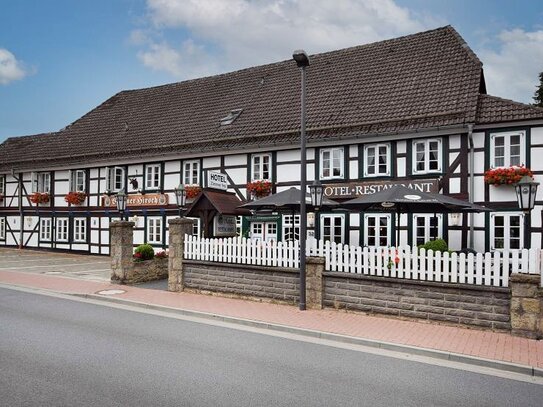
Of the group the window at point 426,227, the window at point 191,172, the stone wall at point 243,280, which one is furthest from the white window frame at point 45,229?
the window at point 426,227

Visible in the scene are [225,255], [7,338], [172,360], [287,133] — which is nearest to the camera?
[172,360]

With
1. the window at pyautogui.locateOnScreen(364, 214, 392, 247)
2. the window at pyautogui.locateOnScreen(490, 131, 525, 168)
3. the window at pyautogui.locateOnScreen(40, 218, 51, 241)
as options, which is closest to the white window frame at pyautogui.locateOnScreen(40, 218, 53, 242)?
the window at pyautogui.locateOnScreen(40, 218, 51, 241)

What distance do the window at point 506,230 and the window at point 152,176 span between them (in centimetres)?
1534

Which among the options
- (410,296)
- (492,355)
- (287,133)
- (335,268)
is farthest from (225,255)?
(287,133)

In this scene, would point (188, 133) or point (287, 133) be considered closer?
point (287, 133)

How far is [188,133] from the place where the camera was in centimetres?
2308

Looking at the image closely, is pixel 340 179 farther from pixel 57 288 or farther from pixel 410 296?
pixel 57 288

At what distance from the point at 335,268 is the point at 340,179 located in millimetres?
7875

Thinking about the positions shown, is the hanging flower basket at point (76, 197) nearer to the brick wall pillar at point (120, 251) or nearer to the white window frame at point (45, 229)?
the white window frame at point (45, 229)

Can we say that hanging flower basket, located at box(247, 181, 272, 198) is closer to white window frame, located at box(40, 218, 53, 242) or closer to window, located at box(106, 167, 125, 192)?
window, located at box(106, 167, 125, 192)

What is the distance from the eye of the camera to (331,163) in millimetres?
18359

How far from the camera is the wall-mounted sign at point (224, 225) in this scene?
1522cm

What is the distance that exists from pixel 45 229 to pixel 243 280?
67.2ft

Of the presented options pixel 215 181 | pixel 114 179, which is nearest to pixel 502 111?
pixel 215 181
